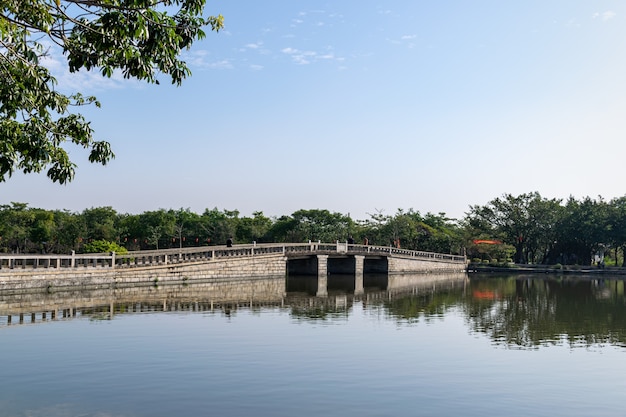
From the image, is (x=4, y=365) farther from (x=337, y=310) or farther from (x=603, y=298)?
(x=603, y=298)

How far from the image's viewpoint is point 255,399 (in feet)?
31.7

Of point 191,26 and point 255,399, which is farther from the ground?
point 191,26

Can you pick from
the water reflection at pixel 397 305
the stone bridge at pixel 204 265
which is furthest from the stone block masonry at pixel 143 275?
the water reflection at pixel 397 305

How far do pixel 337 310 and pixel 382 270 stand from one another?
27.4 m

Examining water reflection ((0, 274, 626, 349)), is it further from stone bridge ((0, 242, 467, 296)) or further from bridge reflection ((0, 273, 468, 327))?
stone bridge ((0, 242, 467, 296))

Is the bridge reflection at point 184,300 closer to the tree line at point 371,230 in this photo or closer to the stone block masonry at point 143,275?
the stone block masonry at point 143,275

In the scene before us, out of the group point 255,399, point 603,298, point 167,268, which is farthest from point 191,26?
point 603,298

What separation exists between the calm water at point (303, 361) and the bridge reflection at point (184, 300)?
19cm

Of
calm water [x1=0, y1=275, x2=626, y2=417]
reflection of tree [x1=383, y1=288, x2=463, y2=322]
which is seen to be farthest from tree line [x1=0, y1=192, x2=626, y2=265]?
calm water [x1=0, y1=275, x2=626, y2=417]

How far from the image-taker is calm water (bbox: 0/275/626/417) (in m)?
9.46

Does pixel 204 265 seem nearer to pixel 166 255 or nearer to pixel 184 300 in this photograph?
pixel 166 255

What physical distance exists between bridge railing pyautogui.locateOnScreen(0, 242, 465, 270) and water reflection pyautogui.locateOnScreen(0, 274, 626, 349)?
5.30 ft

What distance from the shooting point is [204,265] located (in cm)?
3425

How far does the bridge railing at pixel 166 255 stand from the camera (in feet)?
86.2
